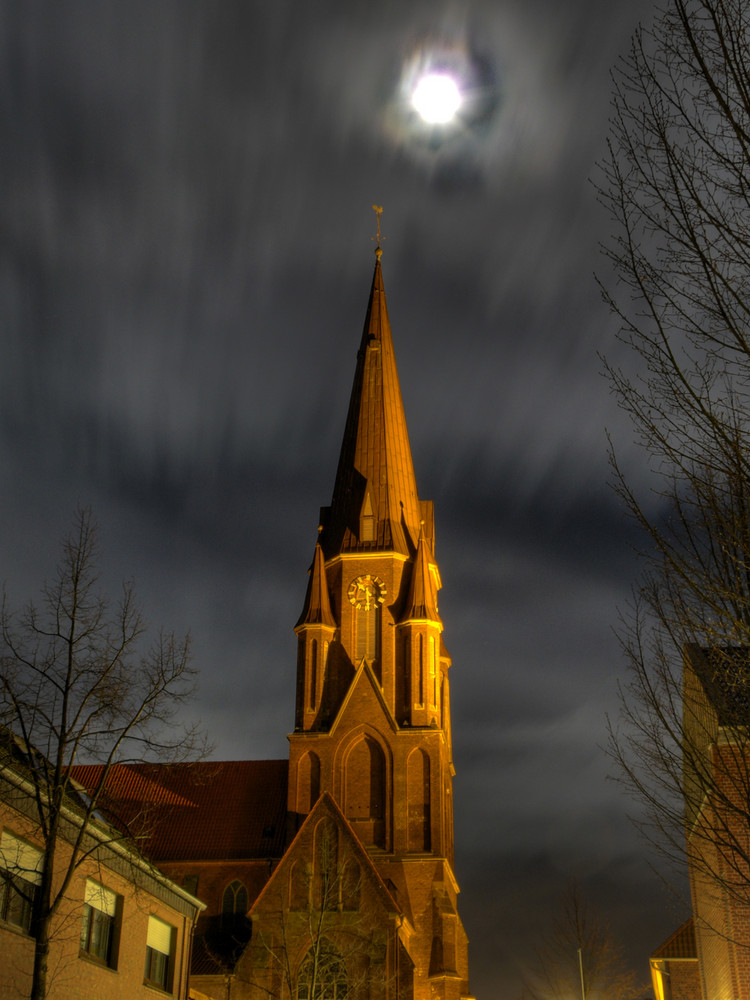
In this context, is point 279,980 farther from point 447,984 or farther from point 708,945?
point 708,945

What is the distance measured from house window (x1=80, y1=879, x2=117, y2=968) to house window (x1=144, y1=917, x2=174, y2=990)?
2.39 meters

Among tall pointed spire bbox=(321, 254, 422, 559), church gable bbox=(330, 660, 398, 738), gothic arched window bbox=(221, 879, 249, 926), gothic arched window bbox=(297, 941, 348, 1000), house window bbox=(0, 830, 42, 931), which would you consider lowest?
gothic arched window bbox=(297, 941, 348, 1000)

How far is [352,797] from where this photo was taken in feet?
146

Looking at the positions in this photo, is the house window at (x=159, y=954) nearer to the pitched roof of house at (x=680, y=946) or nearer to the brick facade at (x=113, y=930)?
the brick facade at (x=113, y=930)

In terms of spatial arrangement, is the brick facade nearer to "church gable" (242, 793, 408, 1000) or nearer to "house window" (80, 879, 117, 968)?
"house window" (80, 879, 117, 968)

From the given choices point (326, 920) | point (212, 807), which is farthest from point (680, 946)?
point (212, 807)

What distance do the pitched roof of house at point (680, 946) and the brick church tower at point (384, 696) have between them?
7943mm

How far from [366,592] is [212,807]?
11.9m

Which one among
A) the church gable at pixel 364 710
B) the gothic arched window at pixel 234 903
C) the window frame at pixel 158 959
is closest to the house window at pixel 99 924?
the window frame at pixel 158 959

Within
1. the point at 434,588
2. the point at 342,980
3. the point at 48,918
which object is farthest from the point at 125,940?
the point at 434,588

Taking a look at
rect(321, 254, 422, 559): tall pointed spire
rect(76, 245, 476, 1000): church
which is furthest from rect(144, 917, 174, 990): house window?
rect(321, 254, 422, 559): tall pointed spire

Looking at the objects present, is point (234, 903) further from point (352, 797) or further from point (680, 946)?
point (680, 946)

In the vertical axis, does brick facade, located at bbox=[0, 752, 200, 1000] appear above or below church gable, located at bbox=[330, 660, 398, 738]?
below

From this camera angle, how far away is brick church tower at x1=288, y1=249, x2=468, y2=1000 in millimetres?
42156
